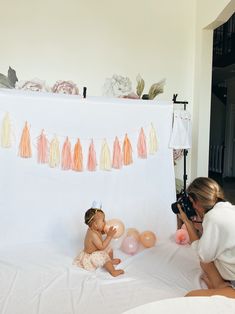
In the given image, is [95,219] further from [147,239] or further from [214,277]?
[214,277]

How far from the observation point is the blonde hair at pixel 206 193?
73.5 inches

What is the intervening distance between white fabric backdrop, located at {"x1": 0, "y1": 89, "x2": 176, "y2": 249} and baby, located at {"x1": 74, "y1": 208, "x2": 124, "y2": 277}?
0.43 meters

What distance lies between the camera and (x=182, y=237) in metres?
2.76

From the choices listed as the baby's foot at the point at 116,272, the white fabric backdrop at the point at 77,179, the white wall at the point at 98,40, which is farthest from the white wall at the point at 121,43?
the baby's foot at the point at 116,272

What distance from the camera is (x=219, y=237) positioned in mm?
1750

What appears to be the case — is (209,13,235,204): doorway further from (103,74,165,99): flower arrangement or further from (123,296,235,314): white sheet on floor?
(123,296,235,314): white sheet on floor

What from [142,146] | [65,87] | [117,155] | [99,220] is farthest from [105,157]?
[65,87]

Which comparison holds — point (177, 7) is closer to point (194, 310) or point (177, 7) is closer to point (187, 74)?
point (187, 74)

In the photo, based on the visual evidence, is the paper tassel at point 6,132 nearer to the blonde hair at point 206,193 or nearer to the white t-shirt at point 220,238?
the blonde hair at point 206,193

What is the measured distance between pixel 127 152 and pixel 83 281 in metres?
1.22

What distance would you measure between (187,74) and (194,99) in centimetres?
29

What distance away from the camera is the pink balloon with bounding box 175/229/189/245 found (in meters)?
2.75

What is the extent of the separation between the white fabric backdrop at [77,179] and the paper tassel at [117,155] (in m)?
0.05

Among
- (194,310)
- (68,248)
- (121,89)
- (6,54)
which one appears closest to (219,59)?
(121,89)
